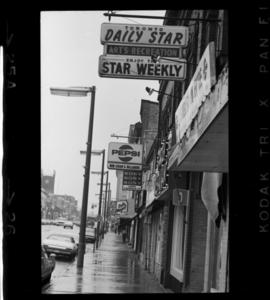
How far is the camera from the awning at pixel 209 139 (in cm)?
526

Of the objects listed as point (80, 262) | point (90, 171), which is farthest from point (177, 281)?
point (90, 171)

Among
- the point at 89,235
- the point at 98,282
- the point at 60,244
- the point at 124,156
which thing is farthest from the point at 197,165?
the point at 89,235

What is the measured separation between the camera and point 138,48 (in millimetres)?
6488

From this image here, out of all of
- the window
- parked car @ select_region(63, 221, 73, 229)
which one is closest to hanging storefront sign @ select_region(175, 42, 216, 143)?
parked car @ select_region(63, 221, 73, 229)

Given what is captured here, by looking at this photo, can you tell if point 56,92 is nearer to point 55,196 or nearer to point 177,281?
point 55,196

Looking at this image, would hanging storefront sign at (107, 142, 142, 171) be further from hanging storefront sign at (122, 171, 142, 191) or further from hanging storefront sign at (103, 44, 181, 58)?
hanging storefront sign at (103, 44, 181, 58)

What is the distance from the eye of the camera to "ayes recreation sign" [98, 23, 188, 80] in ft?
20.0

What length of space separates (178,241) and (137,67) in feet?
23.0

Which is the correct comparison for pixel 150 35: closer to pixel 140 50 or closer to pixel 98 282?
pixel 140 50

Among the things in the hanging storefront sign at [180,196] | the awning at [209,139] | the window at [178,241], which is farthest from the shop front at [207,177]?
the window at [178,241]

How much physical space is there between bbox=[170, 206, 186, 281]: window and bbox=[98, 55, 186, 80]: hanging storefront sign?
5.63 metres
